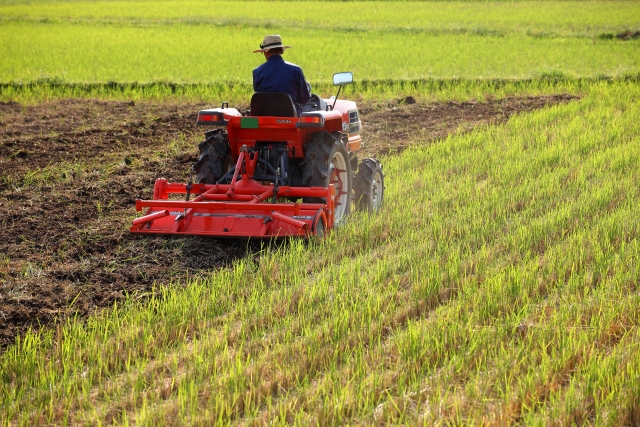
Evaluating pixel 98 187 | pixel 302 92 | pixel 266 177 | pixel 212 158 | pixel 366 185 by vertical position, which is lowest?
pixel 98 187

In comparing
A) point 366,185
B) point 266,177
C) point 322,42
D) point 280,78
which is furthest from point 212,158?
point 322,42

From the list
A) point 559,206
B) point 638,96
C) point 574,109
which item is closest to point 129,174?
point 559,206

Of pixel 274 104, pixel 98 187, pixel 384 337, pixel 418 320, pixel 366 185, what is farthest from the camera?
pixel 98 187

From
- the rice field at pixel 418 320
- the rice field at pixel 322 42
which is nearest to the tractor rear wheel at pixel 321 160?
the rice field at pixel 418 320

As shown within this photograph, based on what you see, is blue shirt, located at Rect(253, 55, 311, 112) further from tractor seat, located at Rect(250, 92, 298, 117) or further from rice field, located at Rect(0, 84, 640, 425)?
rice field, located at Rect(0, 84, 640, 425)

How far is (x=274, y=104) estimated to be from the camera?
701 cm

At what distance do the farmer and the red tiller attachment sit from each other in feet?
2.27

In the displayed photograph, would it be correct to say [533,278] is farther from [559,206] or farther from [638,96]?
[638,96]

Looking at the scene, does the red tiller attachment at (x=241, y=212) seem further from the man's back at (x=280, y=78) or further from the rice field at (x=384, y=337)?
the man's back at (x=280, y=78)

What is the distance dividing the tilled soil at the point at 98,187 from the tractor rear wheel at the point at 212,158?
62cm

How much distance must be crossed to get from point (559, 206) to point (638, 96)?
29.1 feet

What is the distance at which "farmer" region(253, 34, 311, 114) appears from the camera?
7.05m

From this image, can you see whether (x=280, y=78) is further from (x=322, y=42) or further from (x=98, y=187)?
(x=322, y=42)

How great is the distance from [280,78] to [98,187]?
9.43ft
